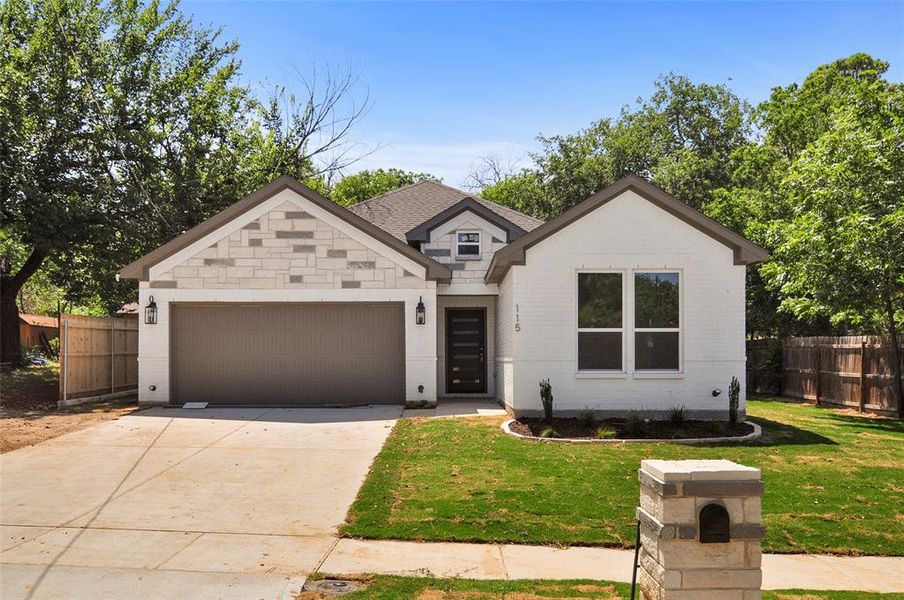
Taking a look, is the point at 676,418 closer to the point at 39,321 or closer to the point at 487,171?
the point at 487,171

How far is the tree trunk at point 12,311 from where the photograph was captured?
20.4 m

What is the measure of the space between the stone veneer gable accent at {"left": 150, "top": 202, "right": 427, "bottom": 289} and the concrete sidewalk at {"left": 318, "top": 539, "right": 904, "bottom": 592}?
960 cm

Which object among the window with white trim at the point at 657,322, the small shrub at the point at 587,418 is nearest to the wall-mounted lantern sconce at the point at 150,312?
the small shrub at the point at 587,418

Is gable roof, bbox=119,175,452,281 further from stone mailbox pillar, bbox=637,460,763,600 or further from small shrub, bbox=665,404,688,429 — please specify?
stone mailbox pillar, bbox=637,460,763,600

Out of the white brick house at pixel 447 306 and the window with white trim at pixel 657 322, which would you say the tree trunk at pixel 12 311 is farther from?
the window with white trim at pixel 657 322

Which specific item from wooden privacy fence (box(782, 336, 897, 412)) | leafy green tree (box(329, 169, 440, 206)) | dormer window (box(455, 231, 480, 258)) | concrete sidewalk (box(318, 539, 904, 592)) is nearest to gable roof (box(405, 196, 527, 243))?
dormer window (box(455, 231, 480, 258))

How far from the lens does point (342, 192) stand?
41.2 m

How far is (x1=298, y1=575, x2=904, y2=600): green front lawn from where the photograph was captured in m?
5.27

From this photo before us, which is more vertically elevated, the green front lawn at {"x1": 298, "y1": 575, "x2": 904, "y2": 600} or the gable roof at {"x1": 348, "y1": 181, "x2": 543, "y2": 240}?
the gable roof at {"x1": 348, "y1": 181, "x2": 543, "y2": 240}

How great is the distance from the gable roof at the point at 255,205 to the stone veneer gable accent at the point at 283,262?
1.05 ft

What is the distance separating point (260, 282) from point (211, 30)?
47.0 feet

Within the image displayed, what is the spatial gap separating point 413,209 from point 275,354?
21.2 ft

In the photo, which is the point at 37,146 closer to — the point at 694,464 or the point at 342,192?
the point at 694,464

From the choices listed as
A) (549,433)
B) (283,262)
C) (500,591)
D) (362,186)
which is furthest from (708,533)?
(362,186)
